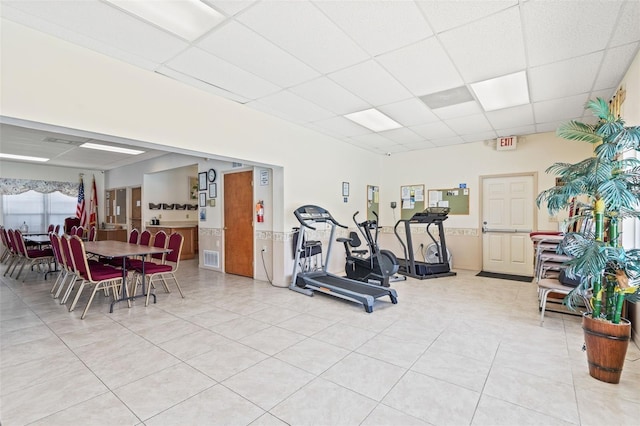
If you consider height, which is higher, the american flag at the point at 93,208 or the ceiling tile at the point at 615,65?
the ceiling tile at the point at 615,65

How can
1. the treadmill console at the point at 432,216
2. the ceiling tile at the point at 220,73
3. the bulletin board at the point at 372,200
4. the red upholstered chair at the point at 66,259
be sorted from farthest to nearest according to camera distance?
1. the bulletin board at the point at 372,200
2. the treadmill console at the point at 432,216
3. the red upholstered chair at the point at 66,259
4. the ceiling tile at the point at 220,73

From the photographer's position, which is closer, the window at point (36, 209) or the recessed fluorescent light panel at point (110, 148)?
the recessed fluorescent light panel at point (110, 148)

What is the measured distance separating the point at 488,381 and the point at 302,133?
4389 mm

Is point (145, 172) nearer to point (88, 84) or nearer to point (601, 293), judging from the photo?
point (88, 84)

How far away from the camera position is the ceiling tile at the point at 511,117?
14.7ft

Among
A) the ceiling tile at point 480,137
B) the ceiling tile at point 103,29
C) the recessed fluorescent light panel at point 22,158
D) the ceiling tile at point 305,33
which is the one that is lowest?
the recessed fluorescent light panel at point 22,158

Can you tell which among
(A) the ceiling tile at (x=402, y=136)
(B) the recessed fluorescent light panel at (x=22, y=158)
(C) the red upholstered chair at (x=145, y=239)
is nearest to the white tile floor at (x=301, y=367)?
(C) the red upholstered chair at (x=145, y=239)

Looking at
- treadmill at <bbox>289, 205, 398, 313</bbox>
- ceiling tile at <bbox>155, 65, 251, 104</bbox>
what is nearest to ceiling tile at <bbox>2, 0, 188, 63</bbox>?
ceiling tile at <bbox>155, 65, 251, 104</bbox>

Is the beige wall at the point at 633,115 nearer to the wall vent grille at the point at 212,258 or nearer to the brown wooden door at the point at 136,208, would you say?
the wall vent grille at the point at 212,258

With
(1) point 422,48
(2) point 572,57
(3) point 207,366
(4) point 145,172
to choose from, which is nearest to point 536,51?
(2) point 572,57

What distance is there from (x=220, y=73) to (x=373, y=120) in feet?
8.47

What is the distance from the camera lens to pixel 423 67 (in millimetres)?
3221

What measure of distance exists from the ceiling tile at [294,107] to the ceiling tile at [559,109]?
302 cm

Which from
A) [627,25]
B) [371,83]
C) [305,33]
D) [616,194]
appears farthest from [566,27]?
[305,33]
